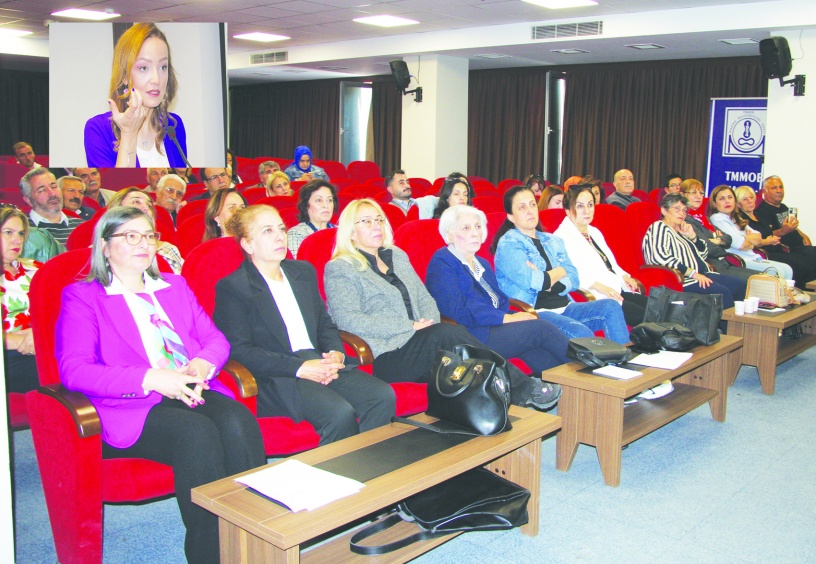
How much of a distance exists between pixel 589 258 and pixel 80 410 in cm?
309

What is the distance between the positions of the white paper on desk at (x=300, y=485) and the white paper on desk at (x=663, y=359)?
1.72 metres

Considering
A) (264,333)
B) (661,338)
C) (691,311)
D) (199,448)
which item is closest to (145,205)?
(264,333)

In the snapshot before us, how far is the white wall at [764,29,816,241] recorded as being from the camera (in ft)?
25.9

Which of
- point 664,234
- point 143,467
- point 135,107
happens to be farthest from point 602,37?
point 143,467

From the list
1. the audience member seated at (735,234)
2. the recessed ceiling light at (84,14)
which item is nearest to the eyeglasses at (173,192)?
the audience member seated at (735,234)

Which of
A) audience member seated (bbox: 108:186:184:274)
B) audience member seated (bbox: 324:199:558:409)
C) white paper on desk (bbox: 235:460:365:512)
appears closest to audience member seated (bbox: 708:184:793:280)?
audience member seated (bbox: 324:199:558:409)

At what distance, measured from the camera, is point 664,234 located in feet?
16.9

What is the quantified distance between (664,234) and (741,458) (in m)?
2.16

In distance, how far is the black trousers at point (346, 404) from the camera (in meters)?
2.59

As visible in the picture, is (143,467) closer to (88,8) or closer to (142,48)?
(142,48)

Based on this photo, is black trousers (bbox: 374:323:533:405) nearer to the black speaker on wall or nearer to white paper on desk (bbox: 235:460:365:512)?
white paper on desk (bbox: 235:460:365:512)

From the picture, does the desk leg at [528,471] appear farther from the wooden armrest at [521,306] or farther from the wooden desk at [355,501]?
the wooden armrest at [521,306]

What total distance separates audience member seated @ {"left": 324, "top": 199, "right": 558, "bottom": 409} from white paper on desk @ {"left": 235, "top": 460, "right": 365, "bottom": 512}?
1093mm

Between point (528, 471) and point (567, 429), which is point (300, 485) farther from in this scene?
point (567, 429)
